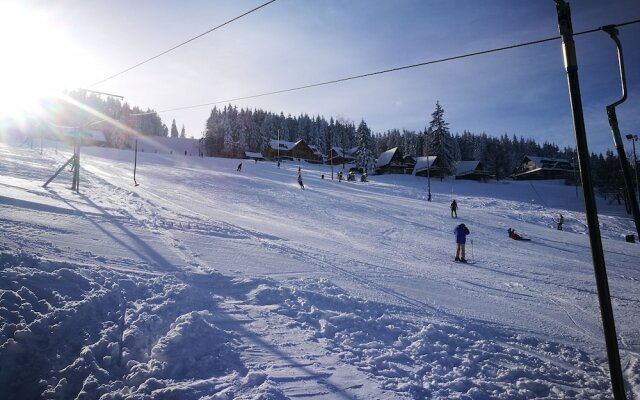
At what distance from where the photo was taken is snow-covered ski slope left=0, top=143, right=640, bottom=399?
4.25 m

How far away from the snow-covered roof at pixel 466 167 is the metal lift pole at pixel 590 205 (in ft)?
218

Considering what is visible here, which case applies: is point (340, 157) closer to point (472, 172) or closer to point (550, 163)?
point (472, 172)

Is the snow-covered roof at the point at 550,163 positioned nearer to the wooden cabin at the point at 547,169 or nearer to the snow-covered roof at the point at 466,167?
the wooden cabin at the point at 547,169

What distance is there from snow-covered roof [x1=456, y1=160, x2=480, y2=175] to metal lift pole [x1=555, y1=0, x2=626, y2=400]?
6648 cm

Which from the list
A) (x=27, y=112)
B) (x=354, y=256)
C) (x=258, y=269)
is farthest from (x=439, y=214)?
(x=27, y=112)

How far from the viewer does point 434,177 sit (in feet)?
204

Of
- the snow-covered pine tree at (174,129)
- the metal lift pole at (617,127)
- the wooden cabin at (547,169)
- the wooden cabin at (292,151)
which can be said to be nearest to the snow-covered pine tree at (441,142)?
the wooden cabin at (547,169)

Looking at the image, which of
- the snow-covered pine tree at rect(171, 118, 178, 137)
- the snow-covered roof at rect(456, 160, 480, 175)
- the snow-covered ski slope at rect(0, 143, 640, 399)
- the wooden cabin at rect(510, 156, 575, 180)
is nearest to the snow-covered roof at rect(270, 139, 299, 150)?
the snow-covered roof at rect(456, 160, 480, 175)

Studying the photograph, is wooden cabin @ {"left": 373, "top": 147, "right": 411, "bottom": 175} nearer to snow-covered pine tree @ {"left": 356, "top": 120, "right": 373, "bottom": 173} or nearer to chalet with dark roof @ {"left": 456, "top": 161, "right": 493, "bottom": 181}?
snow-covered pine tree @ {"left": 356, "top": 120, "right": 373, "bottom": 173}

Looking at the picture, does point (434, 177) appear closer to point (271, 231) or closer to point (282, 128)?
point (271, 231)

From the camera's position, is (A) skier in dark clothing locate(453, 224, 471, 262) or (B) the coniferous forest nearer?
(A) skier in dark clothing locate(453, 224, 471, 262)

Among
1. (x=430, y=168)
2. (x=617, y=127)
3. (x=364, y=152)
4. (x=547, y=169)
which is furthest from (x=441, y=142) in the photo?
(x=617, y=127)

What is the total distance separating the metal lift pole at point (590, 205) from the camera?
353 cm

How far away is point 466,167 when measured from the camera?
213 ft
